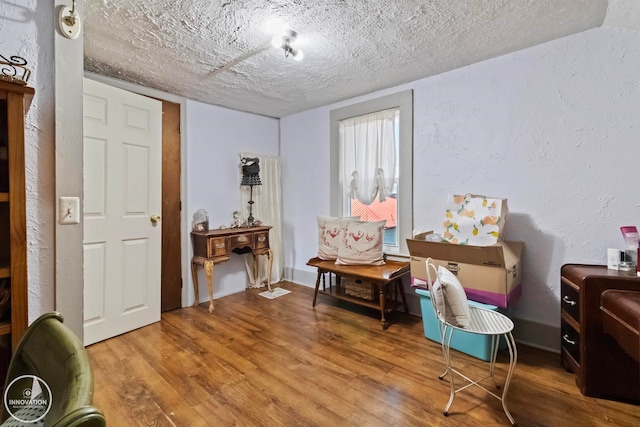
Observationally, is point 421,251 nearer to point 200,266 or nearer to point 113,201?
point 200,266

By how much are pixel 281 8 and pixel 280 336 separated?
2.42 metres

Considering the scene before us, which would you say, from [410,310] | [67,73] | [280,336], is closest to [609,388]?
[410,310]

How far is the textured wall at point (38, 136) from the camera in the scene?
1.18m

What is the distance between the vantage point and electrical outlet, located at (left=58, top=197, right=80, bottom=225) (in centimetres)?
125

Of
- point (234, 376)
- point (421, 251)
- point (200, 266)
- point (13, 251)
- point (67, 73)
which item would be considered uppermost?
→ point (67, 73)

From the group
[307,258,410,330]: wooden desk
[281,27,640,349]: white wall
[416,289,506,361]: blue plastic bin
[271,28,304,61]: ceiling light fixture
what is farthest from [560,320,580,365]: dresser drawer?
[271,28,304,61]: ceiling light fixture

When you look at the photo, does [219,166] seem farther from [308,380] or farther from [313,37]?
[308,380]

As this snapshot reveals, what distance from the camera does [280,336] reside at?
99.8 inches

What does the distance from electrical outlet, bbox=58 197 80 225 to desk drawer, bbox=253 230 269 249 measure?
Answer: 2328 millimetres

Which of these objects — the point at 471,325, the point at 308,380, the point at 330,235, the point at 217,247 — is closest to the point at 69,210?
the point at 308,380

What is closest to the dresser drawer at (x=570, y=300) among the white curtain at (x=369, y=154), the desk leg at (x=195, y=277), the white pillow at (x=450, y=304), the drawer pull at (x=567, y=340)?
the drawer pull at (x=567, y=340)

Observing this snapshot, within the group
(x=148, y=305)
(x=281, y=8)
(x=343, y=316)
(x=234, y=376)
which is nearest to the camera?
(x=281, y=8)

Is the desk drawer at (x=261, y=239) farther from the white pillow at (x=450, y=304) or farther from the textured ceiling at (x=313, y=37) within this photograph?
the white pillow at (x=450, y=304)

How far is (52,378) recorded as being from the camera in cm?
72
